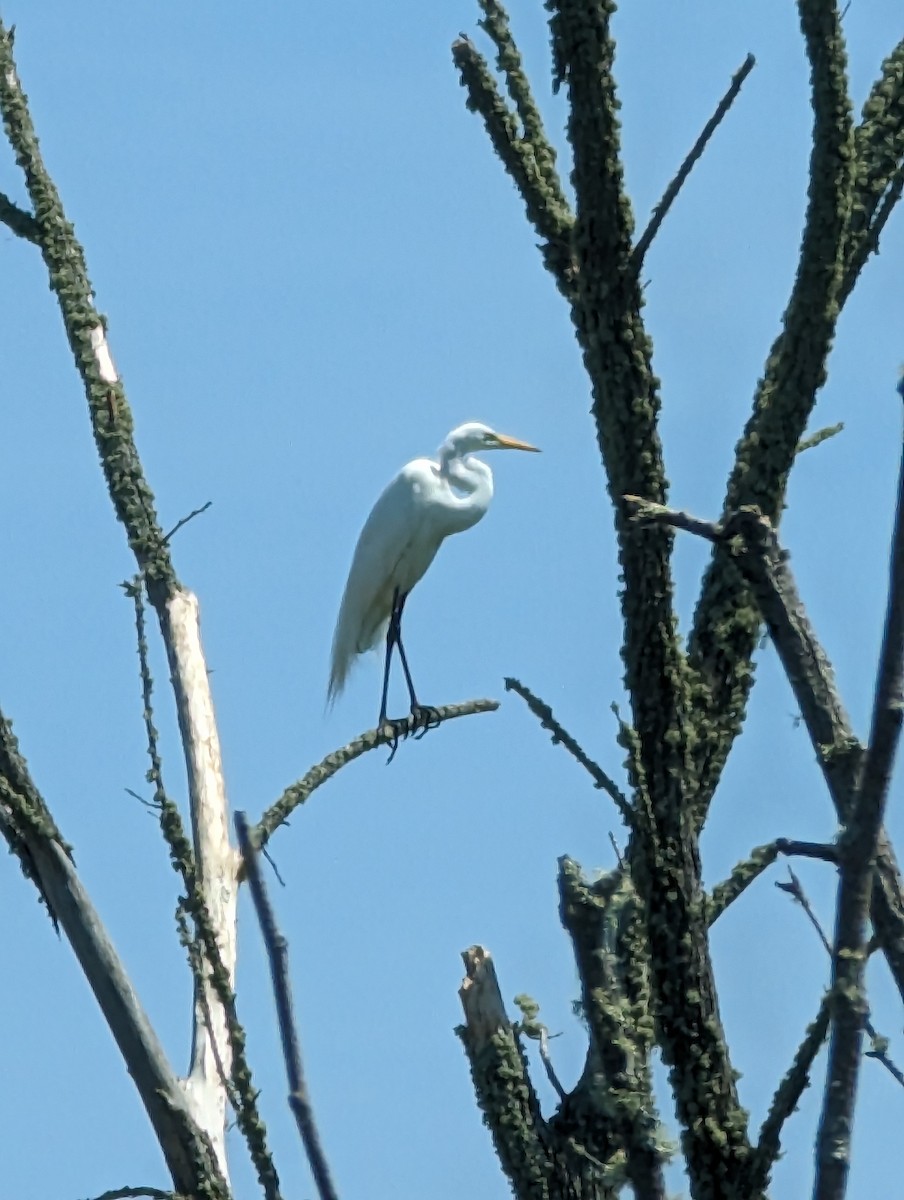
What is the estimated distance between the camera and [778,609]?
285 cm

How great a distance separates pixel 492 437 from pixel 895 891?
6763 mm

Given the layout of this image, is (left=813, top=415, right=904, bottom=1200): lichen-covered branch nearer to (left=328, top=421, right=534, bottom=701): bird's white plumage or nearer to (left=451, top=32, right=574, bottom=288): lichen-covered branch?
(left=451, top=32, right=574, bottom=288): lichen-covered branch

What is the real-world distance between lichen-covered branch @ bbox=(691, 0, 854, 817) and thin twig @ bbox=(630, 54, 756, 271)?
33 cm

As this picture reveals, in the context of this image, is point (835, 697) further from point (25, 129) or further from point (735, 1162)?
point (25, 129)

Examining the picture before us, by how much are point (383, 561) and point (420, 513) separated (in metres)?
0.37

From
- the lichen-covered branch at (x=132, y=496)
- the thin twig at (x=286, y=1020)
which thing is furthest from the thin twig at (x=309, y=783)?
the thin twig at (x=286, y=1020)

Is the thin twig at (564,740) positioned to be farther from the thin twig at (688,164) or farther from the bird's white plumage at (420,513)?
the bird's white plumage at (420,513)

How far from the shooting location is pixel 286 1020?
5.59 ft

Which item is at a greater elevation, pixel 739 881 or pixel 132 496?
pixel 132 496

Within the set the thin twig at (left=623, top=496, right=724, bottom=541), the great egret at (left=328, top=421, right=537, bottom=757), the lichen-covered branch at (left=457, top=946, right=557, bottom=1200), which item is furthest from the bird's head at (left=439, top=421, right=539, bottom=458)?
the thin twig at (left=623, top=496, right=724, bottom=541)

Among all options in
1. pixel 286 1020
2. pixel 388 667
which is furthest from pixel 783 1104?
pixel 388 667

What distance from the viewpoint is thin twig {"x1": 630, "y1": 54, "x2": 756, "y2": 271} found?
3.33 m

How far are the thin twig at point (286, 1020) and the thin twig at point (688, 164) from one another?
179cm

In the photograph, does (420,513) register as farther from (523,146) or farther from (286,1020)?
(286,1020)
